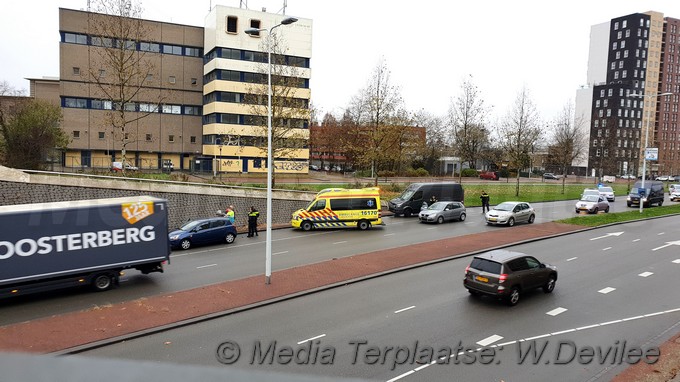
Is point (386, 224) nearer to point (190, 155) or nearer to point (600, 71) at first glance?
point (190, 155)


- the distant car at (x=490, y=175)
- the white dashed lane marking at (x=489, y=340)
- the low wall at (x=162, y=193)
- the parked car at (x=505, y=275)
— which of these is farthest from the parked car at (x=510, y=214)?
the distant car at (x=490, y=175)

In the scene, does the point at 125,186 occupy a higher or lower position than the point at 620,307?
higher

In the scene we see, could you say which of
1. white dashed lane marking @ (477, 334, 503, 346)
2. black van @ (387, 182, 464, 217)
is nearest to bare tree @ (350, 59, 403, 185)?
black van @ (387, 182, 464, 217)

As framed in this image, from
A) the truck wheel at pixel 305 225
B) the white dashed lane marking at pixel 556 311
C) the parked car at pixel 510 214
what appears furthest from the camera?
the parked car at pixel 510 214

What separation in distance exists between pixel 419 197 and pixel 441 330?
76.6 feet

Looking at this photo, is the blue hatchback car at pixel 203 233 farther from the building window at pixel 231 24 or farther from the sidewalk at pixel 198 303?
the building window at pixel 231 24

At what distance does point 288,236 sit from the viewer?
27.2 meters

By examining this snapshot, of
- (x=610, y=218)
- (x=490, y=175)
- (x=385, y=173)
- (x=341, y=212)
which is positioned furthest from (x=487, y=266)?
(x=490, y=175)

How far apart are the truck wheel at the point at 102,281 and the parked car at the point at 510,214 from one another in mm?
22904

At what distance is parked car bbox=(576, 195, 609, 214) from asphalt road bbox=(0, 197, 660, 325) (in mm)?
3119

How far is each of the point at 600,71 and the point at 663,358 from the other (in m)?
143

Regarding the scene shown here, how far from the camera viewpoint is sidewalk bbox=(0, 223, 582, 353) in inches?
462

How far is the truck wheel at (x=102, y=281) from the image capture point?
1578 cm

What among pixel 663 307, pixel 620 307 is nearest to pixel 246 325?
pixel 620 307
